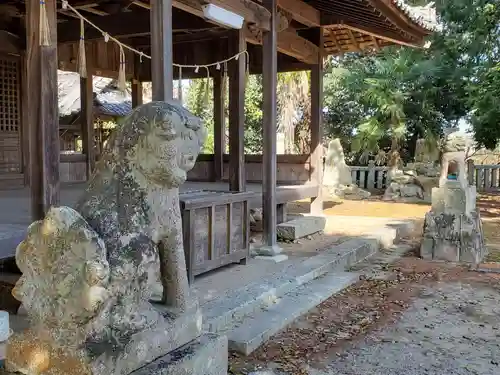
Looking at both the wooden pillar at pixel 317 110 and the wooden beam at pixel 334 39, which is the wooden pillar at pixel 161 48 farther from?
the wooden beam at pixel 334 39

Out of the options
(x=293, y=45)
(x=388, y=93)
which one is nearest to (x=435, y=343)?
(x=293, y=45)

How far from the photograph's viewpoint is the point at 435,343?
4840mm

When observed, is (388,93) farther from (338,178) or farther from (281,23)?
(281,23)

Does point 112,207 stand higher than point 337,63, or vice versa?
point 337,63

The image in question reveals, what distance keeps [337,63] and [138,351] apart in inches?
852

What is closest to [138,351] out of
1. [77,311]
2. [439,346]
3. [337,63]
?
[77,311]

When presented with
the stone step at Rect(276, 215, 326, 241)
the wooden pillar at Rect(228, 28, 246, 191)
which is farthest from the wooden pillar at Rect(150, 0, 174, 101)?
the stone step at Rect(276, 215, 326, 241)

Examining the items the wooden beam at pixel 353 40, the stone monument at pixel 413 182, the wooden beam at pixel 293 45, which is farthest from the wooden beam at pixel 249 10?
the stone monument at pixel 413 182

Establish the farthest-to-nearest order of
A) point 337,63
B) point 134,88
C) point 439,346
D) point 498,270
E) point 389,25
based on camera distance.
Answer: point 337,63 < point 134,88 < point 389,25 < point 498,270 < point 439,346

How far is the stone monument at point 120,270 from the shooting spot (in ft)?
6.78

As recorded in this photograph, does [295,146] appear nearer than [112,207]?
No

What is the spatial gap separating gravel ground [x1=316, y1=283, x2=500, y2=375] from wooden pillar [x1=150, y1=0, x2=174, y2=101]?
2770 mm

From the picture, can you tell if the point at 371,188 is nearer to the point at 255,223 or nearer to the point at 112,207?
the point at 255,223

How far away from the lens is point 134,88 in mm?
11055
